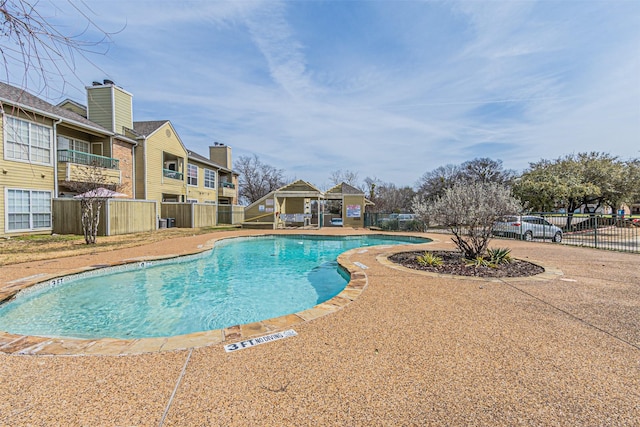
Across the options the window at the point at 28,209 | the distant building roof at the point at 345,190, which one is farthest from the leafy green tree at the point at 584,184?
the window at the point at 28,209

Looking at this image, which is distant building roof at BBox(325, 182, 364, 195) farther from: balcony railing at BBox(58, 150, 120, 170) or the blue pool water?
balcony railing at BBox(58, 150, 120, 170)

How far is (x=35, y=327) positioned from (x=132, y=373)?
3.67 metres

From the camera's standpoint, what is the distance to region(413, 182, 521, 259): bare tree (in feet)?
24.2

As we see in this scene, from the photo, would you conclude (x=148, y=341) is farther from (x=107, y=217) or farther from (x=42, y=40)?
(x=107, y=217)

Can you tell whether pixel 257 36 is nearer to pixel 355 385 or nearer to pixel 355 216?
pixel 355 385

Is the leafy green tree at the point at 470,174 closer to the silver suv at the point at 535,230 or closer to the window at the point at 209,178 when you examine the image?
the silver suv at the point at 535,230

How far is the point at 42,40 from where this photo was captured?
1821mm

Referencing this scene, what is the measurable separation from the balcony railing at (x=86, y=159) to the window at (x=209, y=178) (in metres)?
8.78

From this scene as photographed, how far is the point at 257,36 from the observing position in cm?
1048

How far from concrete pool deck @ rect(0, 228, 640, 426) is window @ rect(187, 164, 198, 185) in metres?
22.5

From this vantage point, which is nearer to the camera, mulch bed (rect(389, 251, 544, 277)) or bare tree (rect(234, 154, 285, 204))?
mulch bed (rect(389, 251, 544, 277))

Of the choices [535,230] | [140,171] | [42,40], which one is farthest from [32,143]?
[535,230]

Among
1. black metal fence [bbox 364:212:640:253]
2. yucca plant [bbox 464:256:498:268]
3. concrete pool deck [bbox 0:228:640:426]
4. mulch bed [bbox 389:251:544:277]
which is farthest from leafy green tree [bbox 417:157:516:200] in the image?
concrete pool deck [bbox 0:228:640:426]

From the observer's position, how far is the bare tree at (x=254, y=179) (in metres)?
44.4
